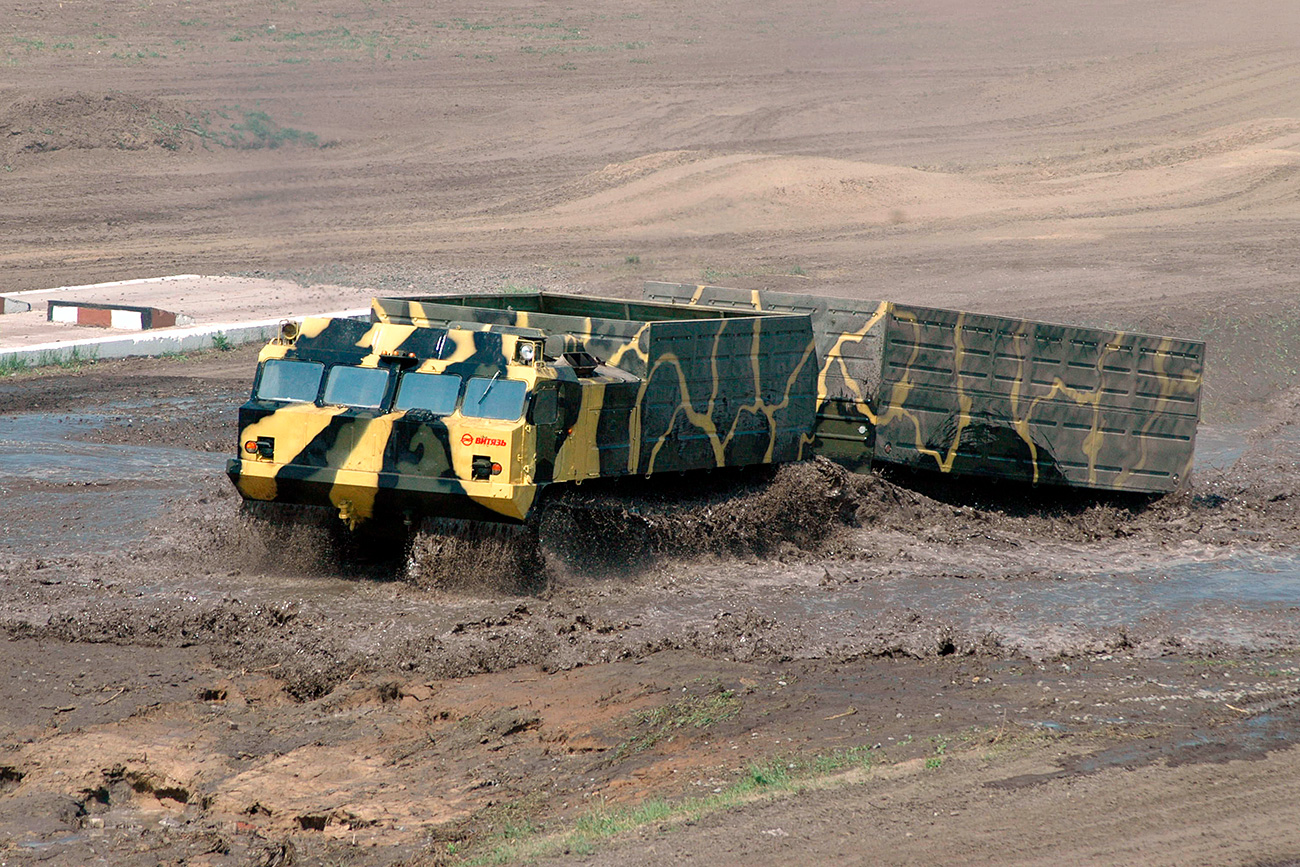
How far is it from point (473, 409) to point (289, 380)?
4.75ft

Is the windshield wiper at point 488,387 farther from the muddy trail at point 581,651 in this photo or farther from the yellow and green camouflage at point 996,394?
the yellow and green camouflage at point 996,394

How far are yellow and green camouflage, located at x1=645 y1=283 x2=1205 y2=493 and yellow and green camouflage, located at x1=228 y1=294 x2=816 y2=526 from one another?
6.07ft

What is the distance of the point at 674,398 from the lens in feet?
37.2

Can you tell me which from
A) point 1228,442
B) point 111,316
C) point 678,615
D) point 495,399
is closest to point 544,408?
point 495,399

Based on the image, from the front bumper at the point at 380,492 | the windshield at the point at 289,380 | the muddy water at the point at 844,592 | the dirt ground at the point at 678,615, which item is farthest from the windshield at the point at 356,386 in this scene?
the muddy water at the point at 844,592

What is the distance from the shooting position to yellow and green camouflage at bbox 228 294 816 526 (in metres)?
9.99

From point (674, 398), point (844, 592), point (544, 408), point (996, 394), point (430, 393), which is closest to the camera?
point (544, 408)

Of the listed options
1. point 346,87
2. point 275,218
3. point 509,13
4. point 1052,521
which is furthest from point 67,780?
point 509,13

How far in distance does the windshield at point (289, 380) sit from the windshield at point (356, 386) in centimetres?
11

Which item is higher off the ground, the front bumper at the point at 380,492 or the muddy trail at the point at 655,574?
the front bumper at the point at 380,492

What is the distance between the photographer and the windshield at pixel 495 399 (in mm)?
10023

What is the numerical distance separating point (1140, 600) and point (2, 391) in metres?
12.5

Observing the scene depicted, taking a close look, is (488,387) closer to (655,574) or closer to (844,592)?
(655,574)

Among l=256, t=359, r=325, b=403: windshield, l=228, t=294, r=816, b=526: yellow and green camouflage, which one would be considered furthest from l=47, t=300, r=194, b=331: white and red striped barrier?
l=256, t=359, r=325, b=403: windshield
